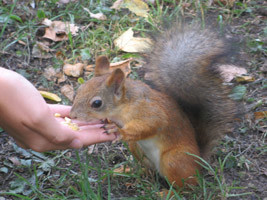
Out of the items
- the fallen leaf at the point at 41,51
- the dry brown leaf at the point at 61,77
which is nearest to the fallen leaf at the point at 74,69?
the dry brown leaf at the point at 61,77

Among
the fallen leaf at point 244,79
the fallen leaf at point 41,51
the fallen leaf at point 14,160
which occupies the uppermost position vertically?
the fallen leaf at point 41,51

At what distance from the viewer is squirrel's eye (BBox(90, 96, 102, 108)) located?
2.07 meters

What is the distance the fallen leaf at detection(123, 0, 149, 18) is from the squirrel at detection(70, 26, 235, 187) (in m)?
1.16

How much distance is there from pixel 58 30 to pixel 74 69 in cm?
47

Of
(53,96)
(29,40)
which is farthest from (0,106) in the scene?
(29,40)

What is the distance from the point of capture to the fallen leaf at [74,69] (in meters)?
3.04

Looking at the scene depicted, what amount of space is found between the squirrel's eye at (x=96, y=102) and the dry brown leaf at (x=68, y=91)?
0.80 m

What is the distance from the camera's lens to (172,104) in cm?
220

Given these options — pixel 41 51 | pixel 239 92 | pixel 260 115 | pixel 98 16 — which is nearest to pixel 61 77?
pixel 41 51

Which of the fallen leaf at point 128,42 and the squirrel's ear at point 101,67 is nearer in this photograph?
the squirrel's ear at point 101,67

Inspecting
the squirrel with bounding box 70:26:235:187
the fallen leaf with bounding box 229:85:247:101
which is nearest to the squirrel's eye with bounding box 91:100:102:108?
the squirrel with bounding box 70:26:235:187

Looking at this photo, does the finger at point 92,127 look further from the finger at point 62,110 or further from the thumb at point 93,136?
the finger at point 62,110

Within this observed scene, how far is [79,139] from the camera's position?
1.96m

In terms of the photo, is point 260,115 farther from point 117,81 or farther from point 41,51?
point 41,51
